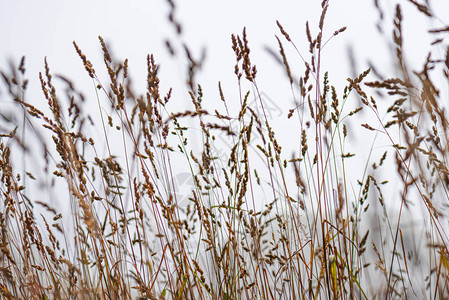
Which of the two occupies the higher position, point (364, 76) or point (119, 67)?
point (119, 67)

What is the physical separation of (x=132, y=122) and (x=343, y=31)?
70 centimetres

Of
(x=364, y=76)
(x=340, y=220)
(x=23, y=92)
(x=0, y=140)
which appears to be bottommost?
(x=340, y=220)

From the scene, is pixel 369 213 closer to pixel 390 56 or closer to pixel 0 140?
pixel 390 56

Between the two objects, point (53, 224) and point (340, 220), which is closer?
point (340, 220)

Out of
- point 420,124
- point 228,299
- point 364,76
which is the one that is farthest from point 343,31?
point 228,299

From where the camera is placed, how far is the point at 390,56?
1.25 metres

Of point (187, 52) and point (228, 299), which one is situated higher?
point (187, 52)

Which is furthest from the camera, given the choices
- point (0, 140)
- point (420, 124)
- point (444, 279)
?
A: point (0, 140)

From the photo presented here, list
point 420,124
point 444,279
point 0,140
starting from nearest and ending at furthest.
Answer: point 444,279
point 420,124
point 0,140

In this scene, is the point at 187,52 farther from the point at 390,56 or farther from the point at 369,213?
the point at 369,213

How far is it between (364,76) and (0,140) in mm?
1261

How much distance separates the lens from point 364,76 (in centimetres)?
121

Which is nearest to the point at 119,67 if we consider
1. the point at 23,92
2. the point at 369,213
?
the point at 23,92

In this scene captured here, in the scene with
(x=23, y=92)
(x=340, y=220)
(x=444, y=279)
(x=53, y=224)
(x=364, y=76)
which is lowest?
(x=444, y=279)
